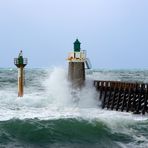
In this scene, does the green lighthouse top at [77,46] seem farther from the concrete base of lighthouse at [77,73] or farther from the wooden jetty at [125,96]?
the wooden jetty at [125,96]

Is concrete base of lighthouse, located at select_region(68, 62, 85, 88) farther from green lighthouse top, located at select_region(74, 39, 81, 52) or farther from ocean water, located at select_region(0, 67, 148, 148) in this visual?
green lighthouse top, located at select_region(74, 39, 81, 52)

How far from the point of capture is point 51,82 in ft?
114

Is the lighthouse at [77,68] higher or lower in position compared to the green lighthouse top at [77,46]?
lower

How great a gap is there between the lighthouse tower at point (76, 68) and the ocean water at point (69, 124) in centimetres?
60

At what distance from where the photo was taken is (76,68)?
98.8 ft

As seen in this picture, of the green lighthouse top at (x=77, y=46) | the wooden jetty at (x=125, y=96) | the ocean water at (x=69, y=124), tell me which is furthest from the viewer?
the green lighthouse top at (x=77, y=46)

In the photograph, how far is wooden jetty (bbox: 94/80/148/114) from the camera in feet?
86.1

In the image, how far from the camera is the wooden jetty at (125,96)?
86.1 feet

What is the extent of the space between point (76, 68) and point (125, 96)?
4912 mm

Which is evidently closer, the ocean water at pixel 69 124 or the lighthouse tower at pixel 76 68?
the ocean water at pixel 69 124

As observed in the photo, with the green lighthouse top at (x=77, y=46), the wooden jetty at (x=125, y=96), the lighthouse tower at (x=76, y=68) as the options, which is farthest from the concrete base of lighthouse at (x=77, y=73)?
the wooden jetty at (x=125, y=96)

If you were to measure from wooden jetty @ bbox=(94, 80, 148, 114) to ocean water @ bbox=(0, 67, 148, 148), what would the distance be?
71 centimetres

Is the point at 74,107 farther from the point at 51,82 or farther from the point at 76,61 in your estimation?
the point at 51,82

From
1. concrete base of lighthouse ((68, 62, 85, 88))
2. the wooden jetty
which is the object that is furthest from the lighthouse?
the wooden jetty
